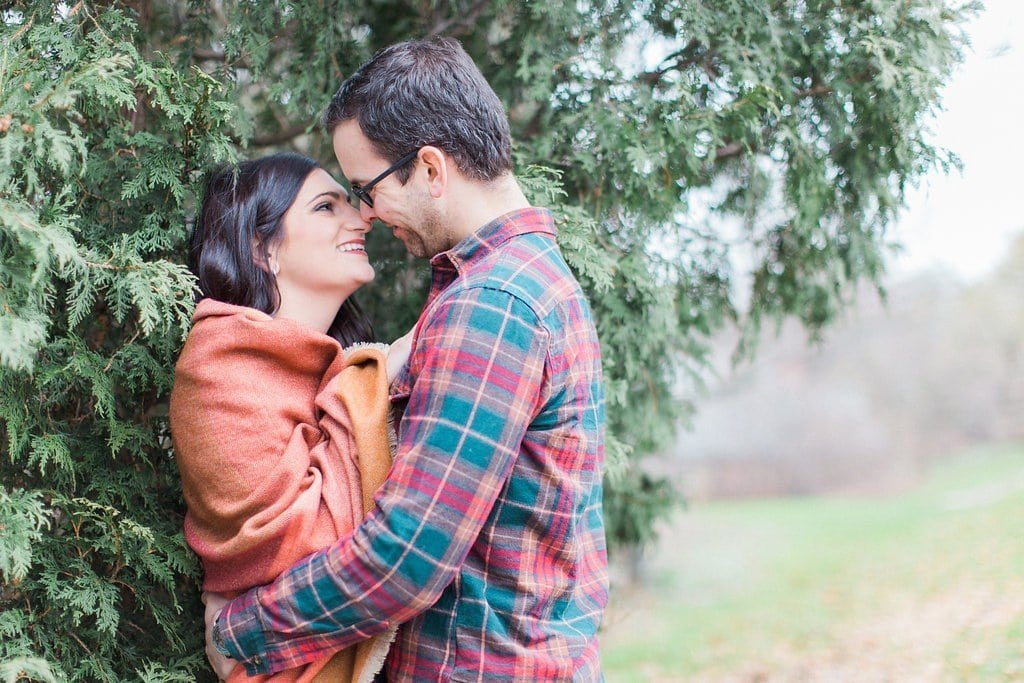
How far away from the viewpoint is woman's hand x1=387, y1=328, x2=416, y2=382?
2.03 m

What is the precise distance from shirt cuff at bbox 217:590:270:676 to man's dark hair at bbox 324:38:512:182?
1.07 metres

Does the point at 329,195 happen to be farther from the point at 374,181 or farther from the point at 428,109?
the point at 428,109

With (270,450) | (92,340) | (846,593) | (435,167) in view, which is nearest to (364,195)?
(435,167)

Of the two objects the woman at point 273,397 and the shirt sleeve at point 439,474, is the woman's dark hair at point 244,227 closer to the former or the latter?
the woman at point 273,397

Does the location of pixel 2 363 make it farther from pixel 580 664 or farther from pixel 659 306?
pixel 659 306

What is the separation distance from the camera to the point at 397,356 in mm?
2080

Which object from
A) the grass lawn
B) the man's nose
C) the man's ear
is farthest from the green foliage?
the grass lawn

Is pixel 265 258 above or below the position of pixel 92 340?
above

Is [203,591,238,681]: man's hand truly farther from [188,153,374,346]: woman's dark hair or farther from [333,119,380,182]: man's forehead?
[333,119,380,182]: man's forehead

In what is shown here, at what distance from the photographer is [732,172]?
3359 mm

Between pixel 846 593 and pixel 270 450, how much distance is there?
7439mm

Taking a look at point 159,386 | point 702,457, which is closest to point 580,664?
point 159,386

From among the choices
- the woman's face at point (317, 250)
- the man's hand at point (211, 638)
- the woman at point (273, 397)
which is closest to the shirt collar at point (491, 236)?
the woman at point (273, 397)

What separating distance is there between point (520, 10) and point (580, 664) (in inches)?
83.8
